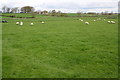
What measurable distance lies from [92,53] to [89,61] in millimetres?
1523

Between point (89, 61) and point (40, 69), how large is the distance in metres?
3.09

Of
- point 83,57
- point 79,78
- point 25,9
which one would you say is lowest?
point 79,78

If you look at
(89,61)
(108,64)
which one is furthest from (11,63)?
(108,64)

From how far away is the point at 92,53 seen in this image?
29.5 ft

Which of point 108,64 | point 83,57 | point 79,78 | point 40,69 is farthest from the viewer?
point 83,57

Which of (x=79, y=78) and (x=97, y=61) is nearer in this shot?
(x=79, y=78)

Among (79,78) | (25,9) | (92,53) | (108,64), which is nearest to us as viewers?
(79,78)

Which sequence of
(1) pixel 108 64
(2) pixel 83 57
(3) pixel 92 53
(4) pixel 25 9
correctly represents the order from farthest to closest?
(4) pixel 25 9 < (3) pixel 92 53 < (2) pixel 83 57 < (1) pixel 108 64

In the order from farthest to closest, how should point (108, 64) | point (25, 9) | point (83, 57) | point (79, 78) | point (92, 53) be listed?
point (25, 9) → point (92, 53) → point (83, 57) → point (108, 64) → point (79, 78)

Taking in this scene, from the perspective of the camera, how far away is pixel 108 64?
23.6 ft

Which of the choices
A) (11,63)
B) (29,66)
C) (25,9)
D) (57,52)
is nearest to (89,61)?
(57,52)

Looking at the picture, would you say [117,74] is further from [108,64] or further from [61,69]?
[61,69]

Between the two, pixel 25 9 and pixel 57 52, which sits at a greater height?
pixel 25 9

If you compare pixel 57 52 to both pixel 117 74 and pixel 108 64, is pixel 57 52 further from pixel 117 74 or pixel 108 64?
pixel 117 74
